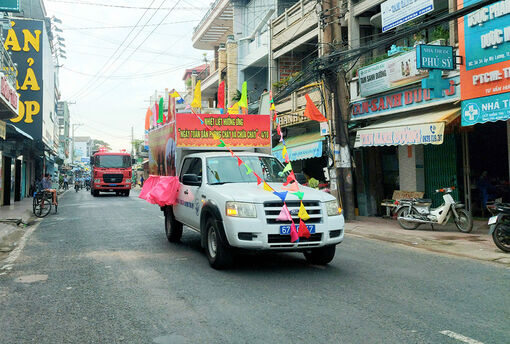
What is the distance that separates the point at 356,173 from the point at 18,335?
1481 centimetres

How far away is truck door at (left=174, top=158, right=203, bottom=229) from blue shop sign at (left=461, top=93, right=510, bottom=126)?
7300 mm

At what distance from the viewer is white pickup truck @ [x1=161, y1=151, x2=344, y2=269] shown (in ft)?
20.2

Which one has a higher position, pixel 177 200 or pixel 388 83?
Result: pixel 388 83

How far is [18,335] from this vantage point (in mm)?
4055

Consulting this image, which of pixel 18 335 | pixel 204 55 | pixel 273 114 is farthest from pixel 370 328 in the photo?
pixel 204 55

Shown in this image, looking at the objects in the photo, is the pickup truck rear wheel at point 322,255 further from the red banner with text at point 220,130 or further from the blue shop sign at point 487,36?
the blue shop sign at point 487,36

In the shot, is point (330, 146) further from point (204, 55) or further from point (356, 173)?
point (204, 55)

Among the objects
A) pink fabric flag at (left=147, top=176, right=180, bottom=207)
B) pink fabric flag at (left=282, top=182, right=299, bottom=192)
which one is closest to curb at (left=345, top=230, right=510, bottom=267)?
pink fabric flag at (left=282, top=182, right=299, bottom=192)

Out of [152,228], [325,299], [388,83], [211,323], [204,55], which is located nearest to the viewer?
[211,323]

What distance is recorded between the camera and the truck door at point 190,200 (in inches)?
307

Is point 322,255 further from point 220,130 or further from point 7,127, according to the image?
point 7,127

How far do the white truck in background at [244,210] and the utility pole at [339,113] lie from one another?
22.2 feet

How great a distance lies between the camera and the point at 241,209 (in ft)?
20.5

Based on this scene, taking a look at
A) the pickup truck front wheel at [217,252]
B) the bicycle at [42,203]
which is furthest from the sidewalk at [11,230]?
the pickup truck front wheel at [217,252]
